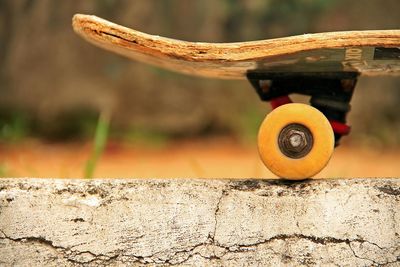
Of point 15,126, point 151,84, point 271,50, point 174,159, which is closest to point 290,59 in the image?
point 271,50

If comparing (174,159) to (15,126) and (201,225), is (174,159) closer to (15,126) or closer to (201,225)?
(15,126)

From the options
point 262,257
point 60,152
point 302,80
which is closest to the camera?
point 262,257

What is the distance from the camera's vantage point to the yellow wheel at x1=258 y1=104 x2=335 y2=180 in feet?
4.83

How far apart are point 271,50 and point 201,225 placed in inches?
15.0

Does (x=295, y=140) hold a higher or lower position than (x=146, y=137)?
lower

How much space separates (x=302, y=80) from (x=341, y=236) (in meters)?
0.37

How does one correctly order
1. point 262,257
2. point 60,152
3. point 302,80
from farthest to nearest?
1. point 60,152
2. point 302,80
3. point 262,257

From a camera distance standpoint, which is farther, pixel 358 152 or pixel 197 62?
pixel 358 152

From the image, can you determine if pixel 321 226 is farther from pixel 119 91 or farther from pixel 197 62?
pixel 119 91

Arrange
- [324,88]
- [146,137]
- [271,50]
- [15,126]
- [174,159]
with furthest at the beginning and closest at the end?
[146,137] < [174,159] < [15,126] < [324,88] < [271,50]

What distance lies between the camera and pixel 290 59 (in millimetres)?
1486

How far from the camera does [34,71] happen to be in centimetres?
420

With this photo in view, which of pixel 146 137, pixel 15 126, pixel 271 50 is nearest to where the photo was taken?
pixel 271 50

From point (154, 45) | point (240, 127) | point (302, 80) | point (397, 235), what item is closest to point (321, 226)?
point (397, 235)
